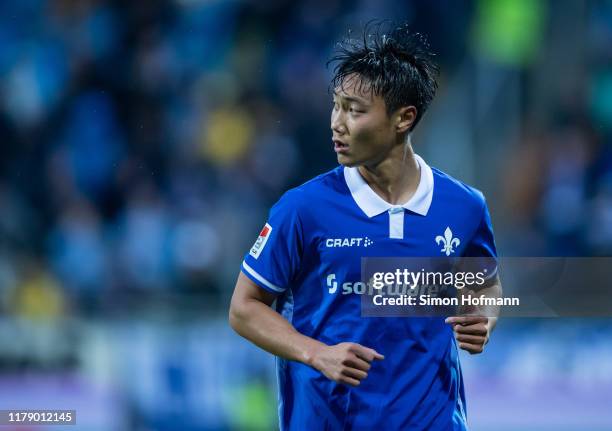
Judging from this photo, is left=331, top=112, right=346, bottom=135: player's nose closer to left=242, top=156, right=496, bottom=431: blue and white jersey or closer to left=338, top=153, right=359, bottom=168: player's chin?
left=338, top=153, right=359, bottom=168: player's chin

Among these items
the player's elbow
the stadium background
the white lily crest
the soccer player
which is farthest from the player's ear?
the stadium background

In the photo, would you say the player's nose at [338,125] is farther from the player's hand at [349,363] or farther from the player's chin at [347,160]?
the player's hand at [349,363]

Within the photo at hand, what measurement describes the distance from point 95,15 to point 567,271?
4675mm

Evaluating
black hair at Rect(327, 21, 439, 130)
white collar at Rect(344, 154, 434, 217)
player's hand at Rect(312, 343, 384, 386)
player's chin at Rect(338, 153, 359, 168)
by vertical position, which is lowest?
player's hand at Rect(312, 343, 384, 386)

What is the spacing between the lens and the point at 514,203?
27.0ft

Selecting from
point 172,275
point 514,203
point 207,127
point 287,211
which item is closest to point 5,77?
point 207,127

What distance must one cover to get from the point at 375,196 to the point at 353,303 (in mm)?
400

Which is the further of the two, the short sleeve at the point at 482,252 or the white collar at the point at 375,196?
the short sleeve at the point at 482,252

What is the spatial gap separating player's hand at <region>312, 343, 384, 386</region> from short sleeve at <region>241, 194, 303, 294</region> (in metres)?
0.43

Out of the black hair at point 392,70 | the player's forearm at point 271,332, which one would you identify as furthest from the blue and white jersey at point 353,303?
the black hair at point 392,70

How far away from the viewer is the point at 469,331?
12.6 ft

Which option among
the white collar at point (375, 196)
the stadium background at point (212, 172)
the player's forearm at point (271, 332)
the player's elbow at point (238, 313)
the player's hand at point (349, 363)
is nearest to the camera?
the player's hand at point (349, 363)

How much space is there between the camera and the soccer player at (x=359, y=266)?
3930 mm

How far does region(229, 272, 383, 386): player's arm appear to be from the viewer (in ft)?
11.8
